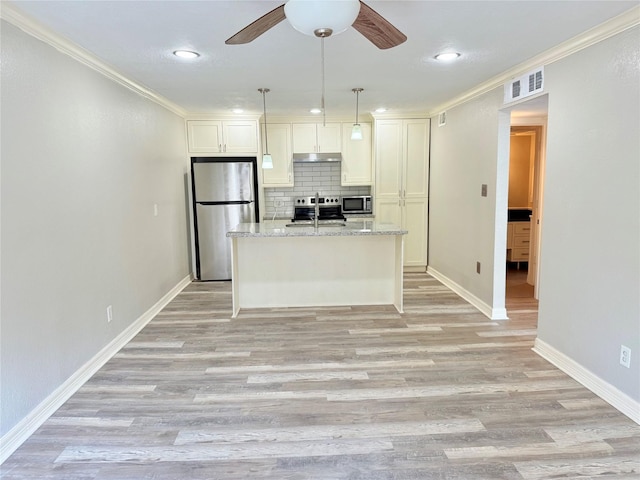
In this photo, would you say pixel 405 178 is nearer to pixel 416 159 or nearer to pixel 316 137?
pixel 416 159

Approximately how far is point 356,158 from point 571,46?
340 cm

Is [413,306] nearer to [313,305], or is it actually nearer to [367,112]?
[313,305]

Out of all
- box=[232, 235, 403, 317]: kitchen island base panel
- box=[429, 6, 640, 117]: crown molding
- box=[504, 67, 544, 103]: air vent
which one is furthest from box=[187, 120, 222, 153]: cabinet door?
box=[504, 67, 544, 103]: air vent

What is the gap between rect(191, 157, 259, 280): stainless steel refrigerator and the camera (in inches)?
205

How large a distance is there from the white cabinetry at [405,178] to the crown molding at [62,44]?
3.16 m

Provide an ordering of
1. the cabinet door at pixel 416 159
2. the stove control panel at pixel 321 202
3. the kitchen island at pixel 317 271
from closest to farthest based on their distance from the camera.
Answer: the kitchen island at pixel 317 271, the cabinet door at pixel 416 159, the stove control panel at pixel 321 202

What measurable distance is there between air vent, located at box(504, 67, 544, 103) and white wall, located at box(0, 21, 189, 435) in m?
3.36

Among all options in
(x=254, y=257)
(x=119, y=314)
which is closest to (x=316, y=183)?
(x=254, y=257)

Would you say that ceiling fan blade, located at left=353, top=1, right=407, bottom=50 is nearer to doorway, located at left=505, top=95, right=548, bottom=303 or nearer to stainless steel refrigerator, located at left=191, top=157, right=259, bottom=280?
stainless steel refrigerator, located at left=191, top=157, right=259, bottom=280

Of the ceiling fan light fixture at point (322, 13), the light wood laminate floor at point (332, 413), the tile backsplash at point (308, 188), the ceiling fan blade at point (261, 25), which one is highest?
the ceiling fan blade at point (261, 25)

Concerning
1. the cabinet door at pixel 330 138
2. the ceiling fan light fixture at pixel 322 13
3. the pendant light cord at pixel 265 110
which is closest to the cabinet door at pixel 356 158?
the cabinet door at pixel 330 138

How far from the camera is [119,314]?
3.28 meters

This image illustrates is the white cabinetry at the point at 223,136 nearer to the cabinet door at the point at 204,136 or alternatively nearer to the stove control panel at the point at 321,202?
the cabinet door at the point at 204,136

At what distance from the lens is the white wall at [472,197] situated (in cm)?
373
